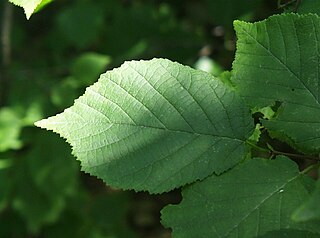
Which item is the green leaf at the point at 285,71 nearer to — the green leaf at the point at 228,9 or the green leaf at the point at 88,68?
the green leaf at the point at 228,9

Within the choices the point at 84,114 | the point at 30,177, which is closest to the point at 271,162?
the point at 84,114

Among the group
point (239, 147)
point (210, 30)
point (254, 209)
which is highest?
point (210, 30)

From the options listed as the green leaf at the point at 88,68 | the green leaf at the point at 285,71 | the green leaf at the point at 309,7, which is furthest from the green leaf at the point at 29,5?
the green leaf at the point at 88,68

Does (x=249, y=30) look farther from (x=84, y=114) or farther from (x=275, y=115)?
(x=84, y=114)

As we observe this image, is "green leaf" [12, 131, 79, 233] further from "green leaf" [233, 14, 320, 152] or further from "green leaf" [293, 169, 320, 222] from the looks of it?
"green leaf" [293, 169, 320, 222]

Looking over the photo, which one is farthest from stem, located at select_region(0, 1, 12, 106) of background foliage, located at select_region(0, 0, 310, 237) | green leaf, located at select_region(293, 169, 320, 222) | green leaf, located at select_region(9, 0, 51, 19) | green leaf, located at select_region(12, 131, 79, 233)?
green leaf, located at select_region(293, 169, 320, 222)
